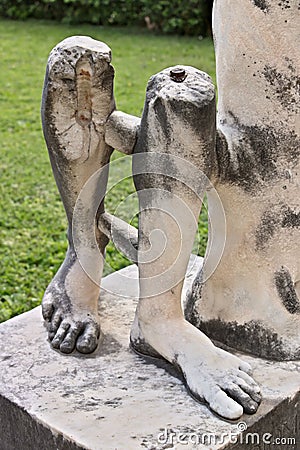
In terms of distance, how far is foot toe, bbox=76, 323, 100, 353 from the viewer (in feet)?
7.06

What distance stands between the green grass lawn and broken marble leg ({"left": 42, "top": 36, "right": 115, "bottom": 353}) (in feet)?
0.36

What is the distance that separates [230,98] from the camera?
2.06m

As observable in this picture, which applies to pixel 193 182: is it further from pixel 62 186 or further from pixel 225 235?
pixel 62 186

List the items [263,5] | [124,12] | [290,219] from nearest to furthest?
[263,5]
[290,219]
[124,12]

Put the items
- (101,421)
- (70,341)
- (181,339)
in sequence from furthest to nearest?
(70,341) → (181,339) → (101,421)

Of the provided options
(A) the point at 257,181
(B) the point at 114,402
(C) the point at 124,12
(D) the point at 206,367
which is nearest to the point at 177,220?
(A) the point at 257,181

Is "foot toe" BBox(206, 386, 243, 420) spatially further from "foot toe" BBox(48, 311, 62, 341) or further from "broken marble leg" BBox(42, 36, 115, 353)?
"foot toe" BBox(48, 311, 62, 341)

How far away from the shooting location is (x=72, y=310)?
7.32 feet

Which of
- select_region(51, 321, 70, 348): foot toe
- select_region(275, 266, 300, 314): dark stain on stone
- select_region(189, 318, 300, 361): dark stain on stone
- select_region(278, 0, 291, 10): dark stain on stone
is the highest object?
select_region(278, 0, 291, 10): dark stain on stone

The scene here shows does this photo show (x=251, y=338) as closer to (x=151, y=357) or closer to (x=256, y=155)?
(x=151, y=357)

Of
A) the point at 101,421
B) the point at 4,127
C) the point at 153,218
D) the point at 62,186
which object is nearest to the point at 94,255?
the point at 62,186

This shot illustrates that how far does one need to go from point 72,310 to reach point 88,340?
114mm

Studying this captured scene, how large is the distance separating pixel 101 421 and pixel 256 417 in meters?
0.36

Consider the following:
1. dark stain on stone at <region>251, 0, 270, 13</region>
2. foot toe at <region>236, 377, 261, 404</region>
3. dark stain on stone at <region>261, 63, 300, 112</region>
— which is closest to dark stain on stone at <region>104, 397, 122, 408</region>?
foot toe at <region>236, 377, 261, 404</region>
